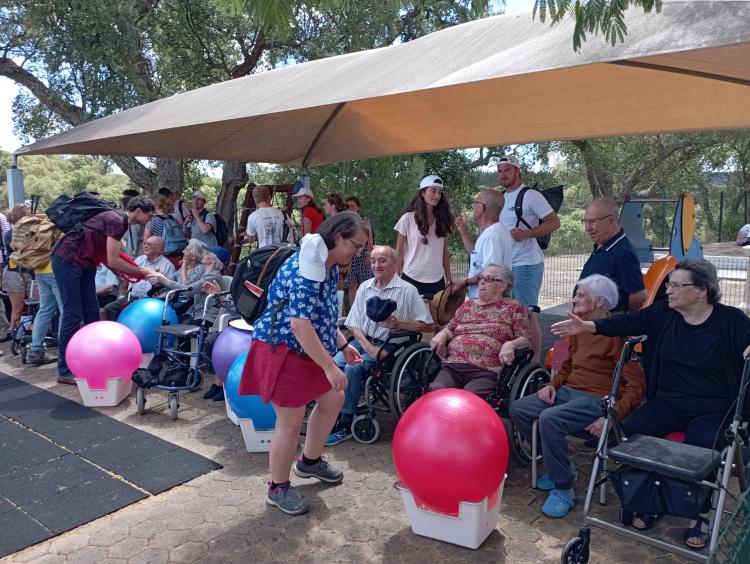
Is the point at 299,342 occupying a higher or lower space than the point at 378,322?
higher

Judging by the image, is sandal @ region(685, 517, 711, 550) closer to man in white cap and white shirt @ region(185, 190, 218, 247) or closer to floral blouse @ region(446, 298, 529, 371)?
floral blouse @ region(446, 298, 529, 371)

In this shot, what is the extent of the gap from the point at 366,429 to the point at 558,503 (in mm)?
1449

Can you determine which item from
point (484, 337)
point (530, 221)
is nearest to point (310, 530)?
point (484, 337)

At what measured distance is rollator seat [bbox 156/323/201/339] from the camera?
516cm

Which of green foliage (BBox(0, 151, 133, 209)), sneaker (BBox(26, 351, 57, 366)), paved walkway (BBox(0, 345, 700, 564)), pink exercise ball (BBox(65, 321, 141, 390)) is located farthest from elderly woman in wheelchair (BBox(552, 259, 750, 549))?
green foliage (BBox(0, 151, 133, 209))

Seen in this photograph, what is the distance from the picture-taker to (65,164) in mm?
56219

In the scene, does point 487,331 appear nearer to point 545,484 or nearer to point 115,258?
point 545,484

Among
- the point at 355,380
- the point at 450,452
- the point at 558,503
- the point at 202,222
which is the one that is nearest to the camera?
the point at 450,452

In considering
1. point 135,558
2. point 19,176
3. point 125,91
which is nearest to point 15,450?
point 135,558

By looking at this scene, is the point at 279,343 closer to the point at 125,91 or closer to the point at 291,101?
the point at 291,101

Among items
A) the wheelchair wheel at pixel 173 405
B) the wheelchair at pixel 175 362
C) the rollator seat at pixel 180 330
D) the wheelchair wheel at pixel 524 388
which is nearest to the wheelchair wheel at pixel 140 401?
the wheelchair at pixel 175 362

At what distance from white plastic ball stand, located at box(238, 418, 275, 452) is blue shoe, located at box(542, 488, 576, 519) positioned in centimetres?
180

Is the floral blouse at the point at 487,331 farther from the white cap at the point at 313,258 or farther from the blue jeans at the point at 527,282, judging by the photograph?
the white cap at the point at 313,258

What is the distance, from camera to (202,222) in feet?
27.9
